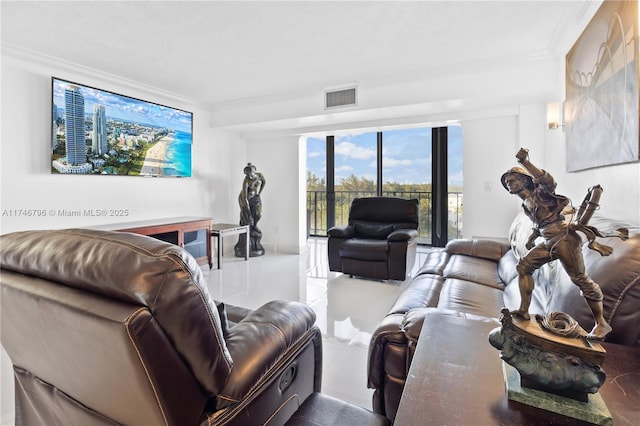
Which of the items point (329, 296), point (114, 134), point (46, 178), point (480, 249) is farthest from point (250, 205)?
point (480, 249)

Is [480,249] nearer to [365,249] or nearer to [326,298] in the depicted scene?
[365,249]

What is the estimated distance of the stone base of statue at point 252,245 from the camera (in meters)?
5.08

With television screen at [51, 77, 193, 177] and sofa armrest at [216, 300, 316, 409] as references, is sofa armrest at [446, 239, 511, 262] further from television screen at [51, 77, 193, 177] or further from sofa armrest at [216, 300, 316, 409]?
television screen at [51, 77, 193, 177]

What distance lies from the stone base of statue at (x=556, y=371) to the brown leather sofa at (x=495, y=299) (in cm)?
24

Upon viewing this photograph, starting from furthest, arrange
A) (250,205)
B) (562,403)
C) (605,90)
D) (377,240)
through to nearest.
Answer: (250,205)
(377,240)
(605,90)
(562,403)

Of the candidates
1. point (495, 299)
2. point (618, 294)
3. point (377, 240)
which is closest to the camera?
point (618, 294)

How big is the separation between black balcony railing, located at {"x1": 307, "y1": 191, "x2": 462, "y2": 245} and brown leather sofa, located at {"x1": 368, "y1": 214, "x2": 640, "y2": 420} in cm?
318

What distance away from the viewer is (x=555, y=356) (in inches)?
25.4

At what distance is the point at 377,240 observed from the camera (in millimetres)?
3889

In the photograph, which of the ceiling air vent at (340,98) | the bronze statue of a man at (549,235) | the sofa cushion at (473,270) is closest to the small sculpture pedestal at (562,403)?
the bronze statue of a man at (549,235)

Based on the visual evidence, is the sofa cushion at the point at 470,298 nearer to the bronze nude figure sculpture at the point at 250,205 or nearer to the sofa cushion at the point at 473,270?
the sofa cushion at the point at 473,270

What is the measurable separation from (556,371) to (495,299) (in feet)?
4.72

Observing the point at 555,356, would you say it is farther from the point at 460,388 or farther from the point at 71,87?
the point at 71,87

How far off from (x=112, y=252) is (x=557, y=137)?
3769 mm
